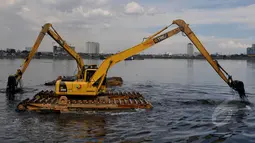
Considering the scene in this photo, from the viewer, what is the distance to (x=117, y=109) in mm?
21031

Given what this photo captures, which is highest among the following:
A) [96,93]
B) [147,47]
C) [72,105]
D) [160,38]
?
[160,38]

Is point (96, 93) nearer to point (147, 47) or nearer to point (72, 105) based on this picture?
point (72, 105)

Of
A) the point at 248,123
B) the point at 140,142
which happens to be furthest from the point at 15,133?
the point at 248,123

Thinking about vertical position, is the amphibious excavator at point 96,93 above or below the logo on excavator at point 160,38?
below

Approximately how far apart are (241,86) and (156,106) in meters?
7.64

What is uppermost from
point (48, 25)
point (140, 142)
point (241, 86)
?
point (48, 25)

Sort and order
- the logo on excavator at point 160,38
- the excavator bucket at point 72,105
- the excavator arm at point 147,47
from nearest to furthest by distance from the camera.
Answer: the excavator bucket at point 72,105 < the excavator arm at point 147,47 < the logo on excavator at point 160,38

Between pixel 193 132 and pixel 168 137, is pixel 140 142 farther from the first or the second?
pixel 193 132

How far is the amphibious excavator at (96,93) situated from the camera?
20844 millimetres

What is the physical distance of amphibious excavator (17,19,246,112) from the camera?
68.4 ft

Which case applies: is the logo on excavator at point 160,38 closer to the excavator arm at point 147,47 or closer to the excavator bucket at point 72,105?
the excavator arm at point 147,47

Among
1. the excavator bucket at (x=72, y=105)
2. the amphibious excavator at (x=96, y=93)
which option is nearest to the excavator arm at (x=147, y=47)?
the amphibious excavator at (x=96, y=93)

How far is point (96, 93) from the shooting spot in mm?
22797

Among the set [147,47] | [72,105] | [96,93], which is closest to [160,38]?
[147,47]
